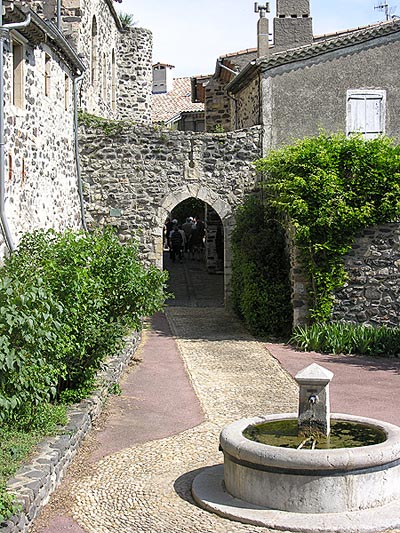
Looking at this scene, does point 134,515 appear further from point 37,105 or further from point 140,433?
point 37,105

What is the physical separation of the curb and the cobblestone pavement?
0.89 ft

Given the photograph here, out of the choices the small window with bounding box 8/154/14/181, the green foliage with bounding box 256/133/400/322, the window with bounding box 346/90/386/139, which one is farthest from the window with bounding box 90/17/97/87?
the small window with bounding box 8/154/14/181

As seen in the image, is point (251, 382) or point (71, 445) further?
point (251, 382)

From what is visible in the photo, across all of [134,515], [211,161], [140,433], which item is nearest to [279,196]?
[211,161]

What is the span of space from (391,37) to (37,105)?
26.3 feet

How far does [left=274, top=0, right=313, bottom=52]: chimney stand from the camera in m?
19.9

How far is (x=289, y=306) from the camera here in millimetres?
15227

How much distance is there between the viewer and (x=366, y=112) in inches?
682

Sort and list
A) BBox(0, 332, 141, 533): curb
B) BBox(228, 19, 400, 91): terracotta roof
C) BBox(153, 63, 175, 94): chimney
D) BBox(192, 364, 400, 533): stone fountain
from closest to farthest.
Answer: BBox(0, 332, 141, 533): curb
BBox(192, 364, 400, 533): stone fountain
BBox(228, 19, 400, 91): terracotta roof
BBox(153, 63, 175, 94): chimney

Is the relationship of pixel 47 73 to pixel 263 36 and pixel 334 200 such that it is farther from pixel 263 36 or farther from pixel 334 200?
pixel 263 36

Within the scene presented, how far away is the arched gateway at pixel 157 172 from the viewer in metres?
17.7

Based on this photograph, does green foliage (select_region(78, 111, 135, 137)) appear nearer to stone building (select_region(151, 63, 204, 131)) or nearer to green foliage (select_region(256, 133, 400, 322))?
green foliage (select_region(256, 133, 400, 322))

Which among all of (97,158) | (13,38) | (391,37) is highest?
(391,37)

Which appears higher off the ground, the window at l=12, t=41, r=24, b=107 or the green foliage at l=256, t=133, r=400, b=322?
the window at l=12, t=41, r=24, b=107
